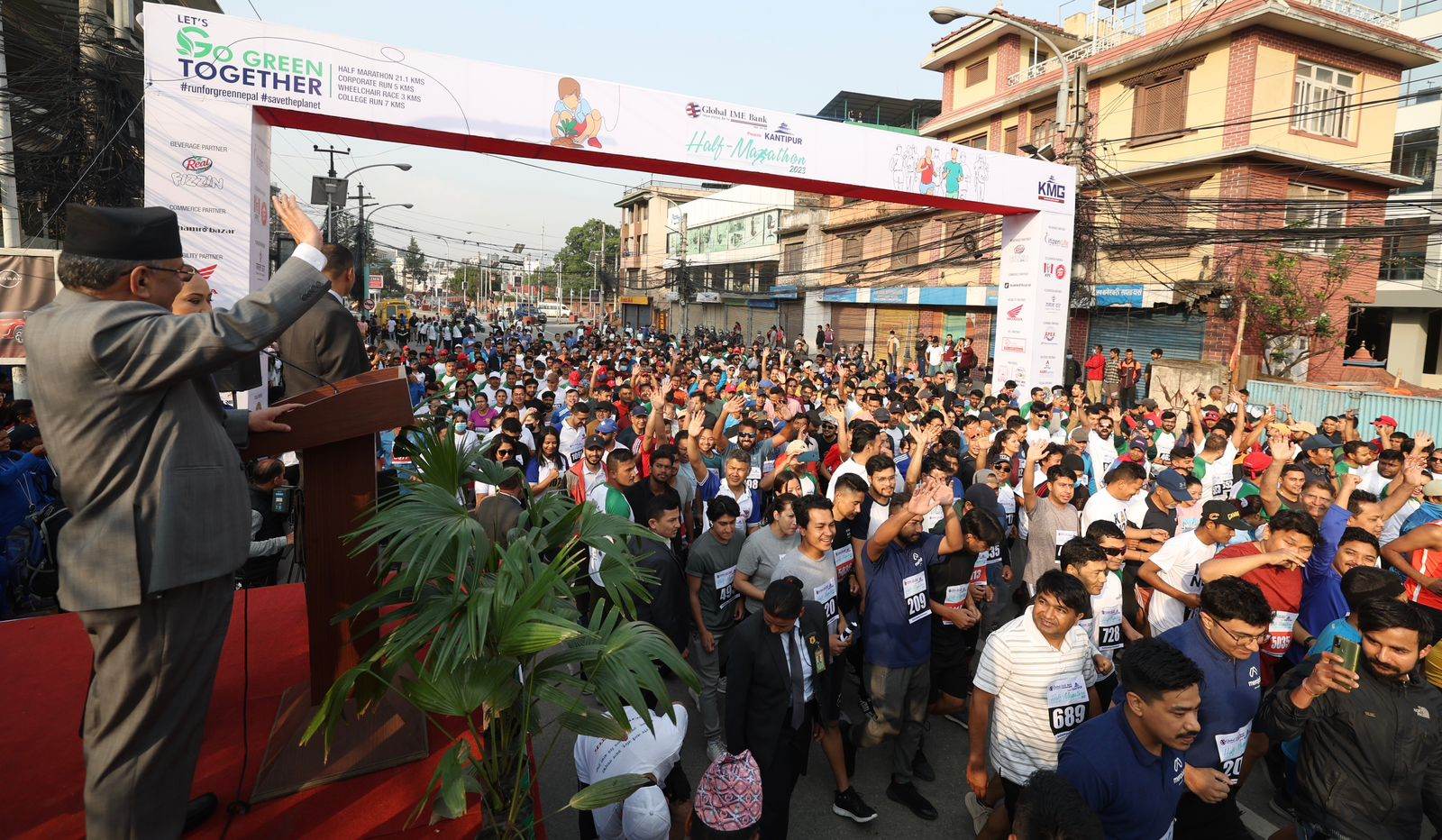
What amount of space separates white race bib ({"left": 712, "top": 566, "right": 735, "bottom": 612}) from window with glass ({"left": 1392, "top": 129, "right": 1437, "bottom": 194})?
30.8 meters

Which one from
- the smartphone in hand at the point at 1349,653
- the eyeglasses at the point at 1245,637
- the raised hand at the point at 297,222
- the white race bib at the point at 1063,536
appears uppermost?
the raised hand at the point at 297,222

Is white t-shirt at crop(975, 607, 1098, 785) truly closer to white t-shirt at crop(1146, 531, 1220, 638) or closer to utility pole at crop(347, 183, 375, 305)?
white t-shirt at crop(1146, 531, 1220, 638)

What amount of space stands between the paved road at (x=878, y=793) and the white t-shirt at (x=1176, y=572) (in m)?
1.05

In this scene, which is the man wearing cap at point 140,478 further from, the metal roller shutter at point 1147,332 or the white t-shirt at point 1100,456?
the metal roller shutter at point 1147,332

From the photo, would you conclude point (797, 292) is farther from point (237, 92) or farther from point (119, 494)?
point (119, 494)

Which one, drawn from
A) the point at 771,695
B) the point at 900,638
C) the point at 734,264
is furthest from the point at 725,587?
the point at 734,264

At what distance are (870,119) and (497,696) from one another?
132ft

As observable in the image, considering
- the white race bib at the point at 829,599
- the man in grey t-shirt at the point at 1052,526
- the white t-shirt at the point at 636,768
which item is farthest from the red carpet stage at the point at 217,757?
Answer: the man in grey t-shirt at the point at 1052,526

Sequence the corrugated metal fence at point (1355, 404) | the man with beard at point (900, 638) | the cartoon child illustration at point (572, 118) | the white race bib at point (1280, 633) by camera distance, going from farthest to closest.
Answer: the corrugated metal fence at point (1355, 404), the cartoon child illustration at point (572, 118), the white race bib at point (1280, 633), the man with beard at point (900, 638)

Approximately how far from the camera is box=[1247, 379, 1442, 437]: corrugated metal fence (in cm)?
1235

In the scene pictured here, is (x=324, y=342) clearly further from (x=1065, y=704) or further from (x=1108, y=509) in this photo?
(x=1108, y=509)

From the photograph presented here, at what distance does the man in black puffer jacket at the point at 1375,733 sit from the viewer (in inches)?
119

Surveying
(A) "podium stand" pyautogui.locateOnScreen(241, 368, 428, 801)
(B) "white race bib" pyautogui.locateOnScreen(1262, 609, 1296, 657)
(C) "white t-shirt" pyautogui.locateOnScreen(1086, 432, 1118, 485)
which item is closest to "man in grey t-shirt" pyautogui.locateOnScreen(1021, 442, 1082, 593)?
(B) "white race bib" pyautogui.locateOnScreen(1262, 609, 1296, 657)

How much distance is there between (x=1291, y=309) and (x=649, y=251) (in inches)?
1945
